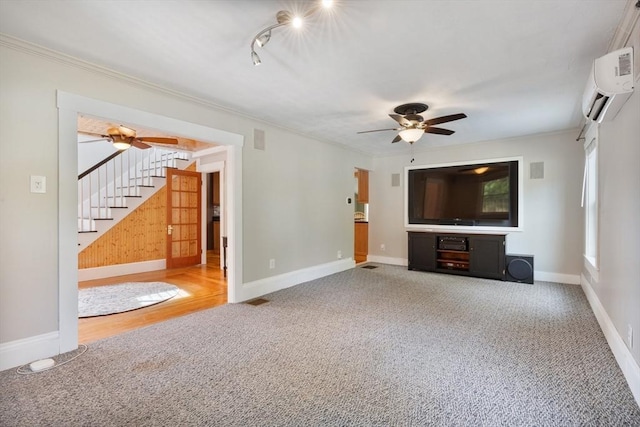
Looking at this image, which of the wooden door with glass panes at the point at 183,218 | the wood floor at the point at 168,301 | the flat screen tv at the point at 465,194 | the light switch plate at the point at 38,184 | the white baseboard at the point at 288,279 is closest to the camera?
the light switch plate at the point at 38,184

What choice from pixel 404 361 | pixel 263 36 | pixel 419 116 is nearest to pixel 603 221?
pixel 419 116

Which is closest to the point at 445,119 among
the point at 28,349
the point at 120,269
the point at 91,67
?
the point at 91,67

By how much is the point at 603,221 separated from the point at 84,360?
4895 mm

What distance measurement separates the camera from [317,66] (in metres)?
2.81

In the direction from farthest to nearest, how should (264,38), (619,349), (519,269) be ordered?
(519,269)
(619,349)
(264,38)

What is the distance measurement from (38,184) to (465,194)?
5998 millimetres

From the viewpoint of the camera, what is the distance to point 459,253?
577 centimetres

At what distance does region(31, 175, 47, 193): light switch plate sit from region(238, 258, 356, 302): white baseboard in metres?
2.32

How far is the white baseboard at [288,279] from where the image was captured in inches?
167

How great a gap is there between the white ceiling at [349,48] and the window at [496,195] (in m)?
1.77

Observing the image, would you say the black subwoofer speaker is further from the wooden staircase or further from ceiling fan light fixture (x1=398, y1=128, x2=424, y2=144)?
the wooden staircase

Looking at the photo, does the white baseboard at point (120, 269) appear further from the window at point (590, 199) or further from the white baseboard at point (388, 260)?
the window at point (590, 199)

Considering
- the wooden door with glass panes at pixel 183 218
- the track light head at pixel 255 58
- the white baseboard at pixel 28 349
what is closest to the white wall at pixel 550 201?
the track light head at pixel 255 58

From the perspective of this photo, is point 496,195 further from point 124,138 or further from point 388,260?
point 124,138
